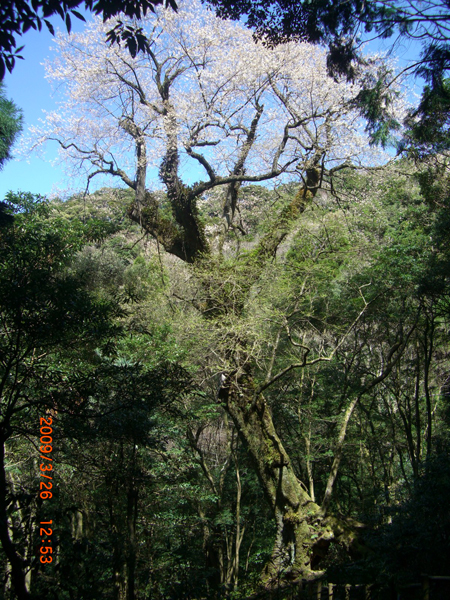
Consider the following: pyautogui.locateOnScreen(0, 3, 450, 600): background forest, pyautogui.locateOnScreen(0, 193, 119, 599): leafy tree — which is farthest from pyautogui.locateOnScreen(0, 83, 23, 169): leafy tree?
pyautogui.locateOnScreen(0, 193, 119, 599): leafy tree

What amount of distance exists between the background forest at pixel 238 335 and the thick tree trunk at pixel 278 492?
0.03 metres

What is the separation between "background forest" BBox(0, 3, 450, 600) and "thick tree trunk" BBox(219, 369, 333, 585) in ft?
0.09

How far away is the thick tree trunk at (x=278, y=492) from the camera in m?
5.60

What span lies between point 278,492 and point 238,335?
2250mm

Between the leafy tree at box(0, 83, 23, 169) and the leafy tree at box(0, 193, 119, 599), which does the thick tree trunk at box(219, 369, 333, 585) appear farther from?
the leafy tree at box(0, 83, 23, 169)

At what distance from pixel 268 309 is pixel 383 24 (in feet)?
13.6

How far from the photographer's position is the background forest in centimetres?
378

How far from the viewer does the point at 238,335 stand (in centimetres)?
672

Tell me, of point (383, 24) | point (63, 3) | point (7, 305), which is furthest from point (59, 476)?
point (383, 24)

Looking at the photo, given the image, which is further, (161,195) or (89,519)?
(161,195)

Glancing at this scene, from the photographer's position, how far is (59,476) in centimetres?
670

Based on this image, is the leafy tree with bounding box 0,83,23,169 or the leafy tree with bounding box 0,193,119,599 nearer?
the leafy tree with bounding box 0,193,119,599

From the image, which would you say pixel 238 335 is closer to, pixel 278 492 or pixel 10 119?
pixel 278 492

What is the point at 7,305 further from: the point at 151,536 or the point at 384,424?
the point at 384,424
